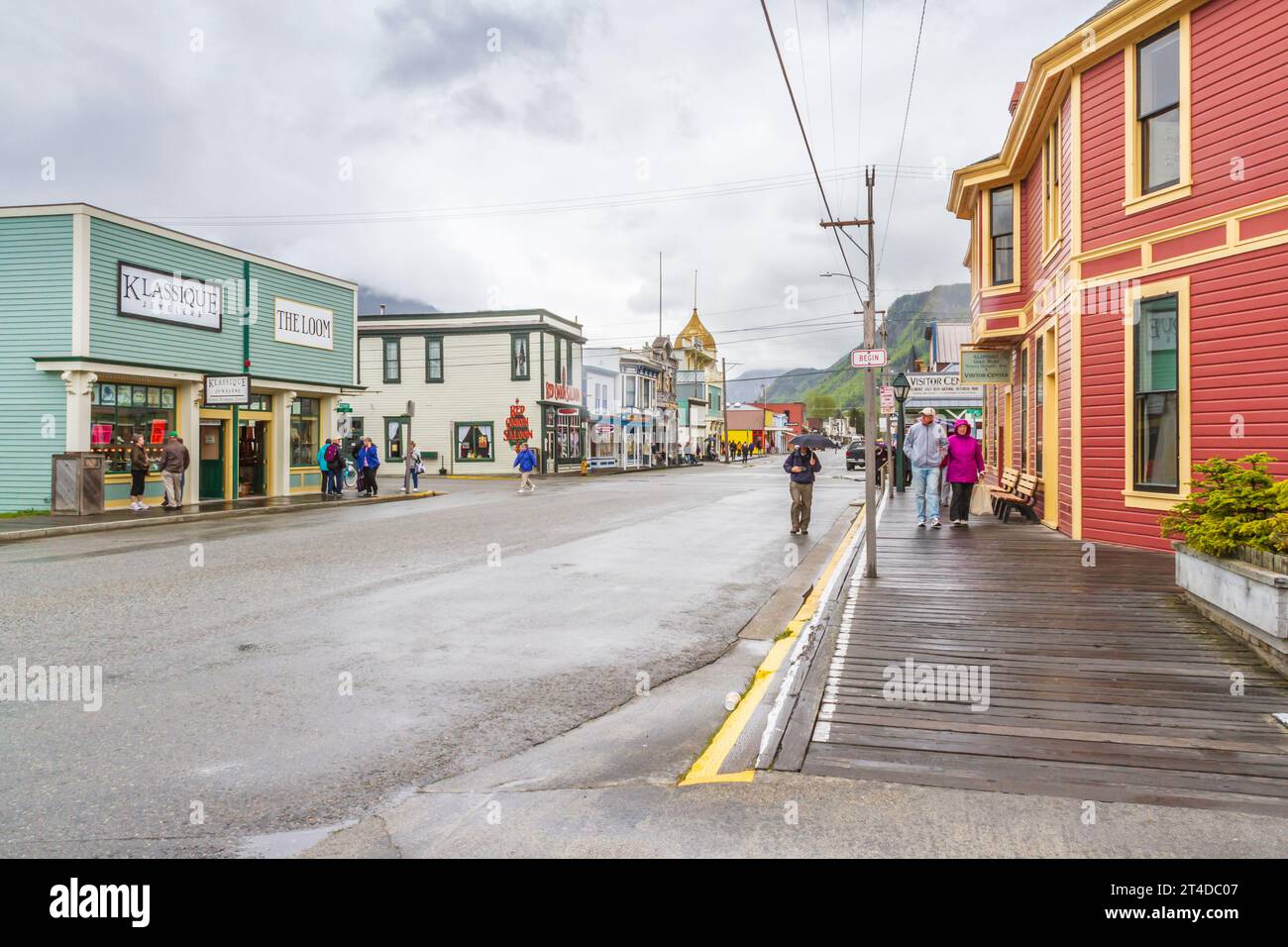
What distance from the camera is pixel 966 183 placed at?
62.9 feet

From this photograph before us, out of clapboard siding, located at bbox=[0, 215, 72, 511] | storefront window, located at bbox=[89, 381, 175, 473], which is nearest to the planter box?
storefront window, located at bbox=[89, 381, 175, 473]

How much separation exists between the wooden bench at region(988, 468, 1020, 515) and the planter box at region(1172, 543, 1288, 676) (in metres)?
9.64

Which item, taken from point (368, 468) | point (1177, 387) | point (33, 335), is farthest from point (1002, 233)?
point (33, 335)

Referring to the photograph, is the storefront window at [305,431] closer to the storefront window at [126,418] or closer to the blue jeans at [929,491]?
the storefront window at [126,418]

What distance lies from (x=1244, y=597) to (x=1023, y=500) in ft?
35.1

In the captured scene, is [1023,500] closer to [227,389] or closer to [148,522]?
[148,522]

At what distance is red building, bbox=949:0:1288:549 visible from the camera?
34.1 ft

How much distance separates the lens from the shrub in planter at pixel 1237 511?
21.9 ft

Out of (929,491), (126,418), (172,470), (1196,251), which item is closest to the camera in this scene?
(1196,251)

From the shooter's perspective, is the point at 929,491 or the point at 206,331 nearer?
the point at 929,491

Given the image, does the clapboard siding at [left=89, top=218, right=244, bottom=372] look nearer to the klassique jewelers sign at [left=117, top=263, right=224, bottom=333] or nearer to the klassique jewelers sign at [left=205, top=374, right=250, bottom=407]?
the klassique jewelers sign at [left=117, top=263, right=224, bottom=333]

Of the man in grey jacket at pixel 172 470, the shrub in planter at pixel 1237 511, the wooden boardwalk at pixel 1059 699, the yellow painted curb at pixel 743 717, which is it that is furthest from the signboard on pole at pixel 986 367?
the man in grey jacket at pixel 172 470

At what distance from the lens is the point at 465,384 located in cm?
4772

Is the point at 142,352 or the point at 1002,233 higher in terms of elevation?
→ the point at 1002,233
